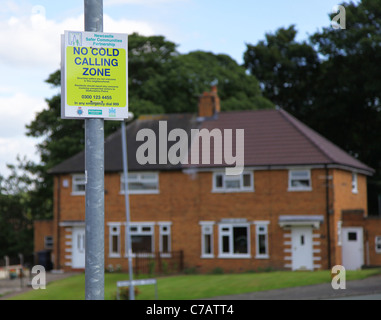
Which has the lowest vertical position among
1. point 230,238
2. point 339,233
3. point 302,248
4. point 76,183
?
point 302,248

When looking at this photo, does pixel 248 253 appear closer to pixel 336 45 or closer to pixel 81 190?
pixel 81 190

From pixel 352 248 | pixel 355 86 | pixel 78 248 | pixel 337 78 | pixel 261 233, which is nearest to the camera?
pixel 261 233

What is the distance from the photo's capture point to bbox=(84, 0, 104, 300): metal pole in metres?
5.55

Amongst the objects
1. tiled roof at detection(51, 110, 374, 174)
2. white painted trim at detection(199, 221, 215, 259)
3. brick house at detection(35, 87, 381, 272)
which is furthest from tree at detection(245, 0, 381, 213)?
white painted trim at detection(199, 221, 215, 259)

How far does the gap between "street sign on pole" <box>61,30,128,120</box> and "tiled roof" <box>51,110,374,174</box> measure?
29.8 m

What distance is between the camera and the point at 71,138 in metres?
47.6

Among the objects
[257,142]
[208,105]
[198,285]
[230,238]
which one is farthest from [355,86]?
[198,285]

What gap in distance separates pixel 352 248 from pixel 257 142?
7.88m

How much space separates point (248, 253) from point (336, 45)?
73.2 feet

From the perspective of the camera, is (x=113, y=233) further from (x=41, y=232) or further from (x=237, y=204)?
(x=41, y=232)

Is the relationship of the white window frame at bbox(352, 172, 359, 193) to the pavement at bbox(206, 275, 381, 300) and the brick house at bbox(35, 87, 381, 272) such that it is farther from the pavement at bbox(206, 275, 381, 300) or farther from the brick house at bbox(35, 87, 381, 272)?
the pavement at bbox(206, 275, 381, 300)

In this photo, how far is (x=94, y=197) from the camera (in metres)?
5.60

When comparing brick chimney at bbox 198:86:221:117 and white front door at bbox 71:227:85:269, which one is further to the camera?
brick chimney at bbox 198:86:221:117

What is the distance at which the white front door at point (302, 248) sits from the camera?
113ft
